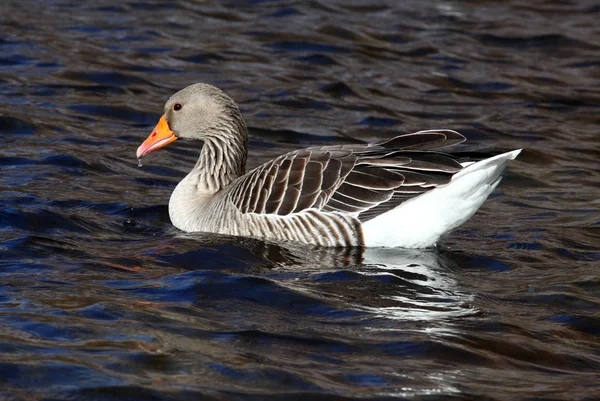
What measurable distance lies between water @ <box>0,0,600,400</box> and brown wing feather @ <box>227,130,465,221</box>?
404 mm

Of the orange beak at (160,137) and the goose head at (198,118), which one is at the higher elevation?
the goose head at (198,118)

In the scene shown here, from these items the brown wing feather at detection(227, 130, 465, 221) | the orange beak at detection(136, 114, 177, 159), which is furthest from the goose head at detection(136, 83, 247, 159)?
the brown wing feather at detection(227, 130, 465, 221)

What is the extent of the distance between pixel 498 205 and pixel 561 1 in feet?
28.7

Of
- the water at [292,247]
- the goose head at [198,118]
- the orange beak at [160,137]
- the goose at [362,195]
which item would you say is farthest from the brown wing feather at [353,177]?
the orange beak at [160,137]

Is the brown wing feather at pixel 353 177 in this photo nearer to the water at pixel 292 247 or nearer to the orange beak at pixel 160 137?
the water at pixel 292 247

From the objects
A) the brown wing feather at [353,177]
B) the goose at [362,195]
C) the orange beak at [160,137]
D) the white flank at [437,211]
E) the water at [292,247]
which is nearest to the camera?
the water at [292,247]

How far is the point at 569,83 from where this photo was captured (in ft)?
48.5

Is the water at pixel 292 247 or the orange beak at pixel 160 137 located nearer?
the water at pixel 292 247

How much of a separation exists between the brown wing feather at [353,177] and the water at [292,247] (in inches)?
15.9

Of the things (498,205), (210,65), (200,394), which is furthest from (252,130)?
(200,394)

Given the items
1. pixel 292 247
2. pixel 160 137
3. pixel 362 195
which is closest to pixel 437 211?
pixel 362 195

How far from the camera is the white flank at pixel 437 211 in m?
8.15

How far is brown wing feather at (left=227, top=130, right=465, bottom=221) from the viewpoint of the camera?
27.9 feet

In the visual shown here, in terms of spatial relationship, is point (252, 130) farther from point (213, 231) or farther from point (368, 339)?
point (368, 339)
